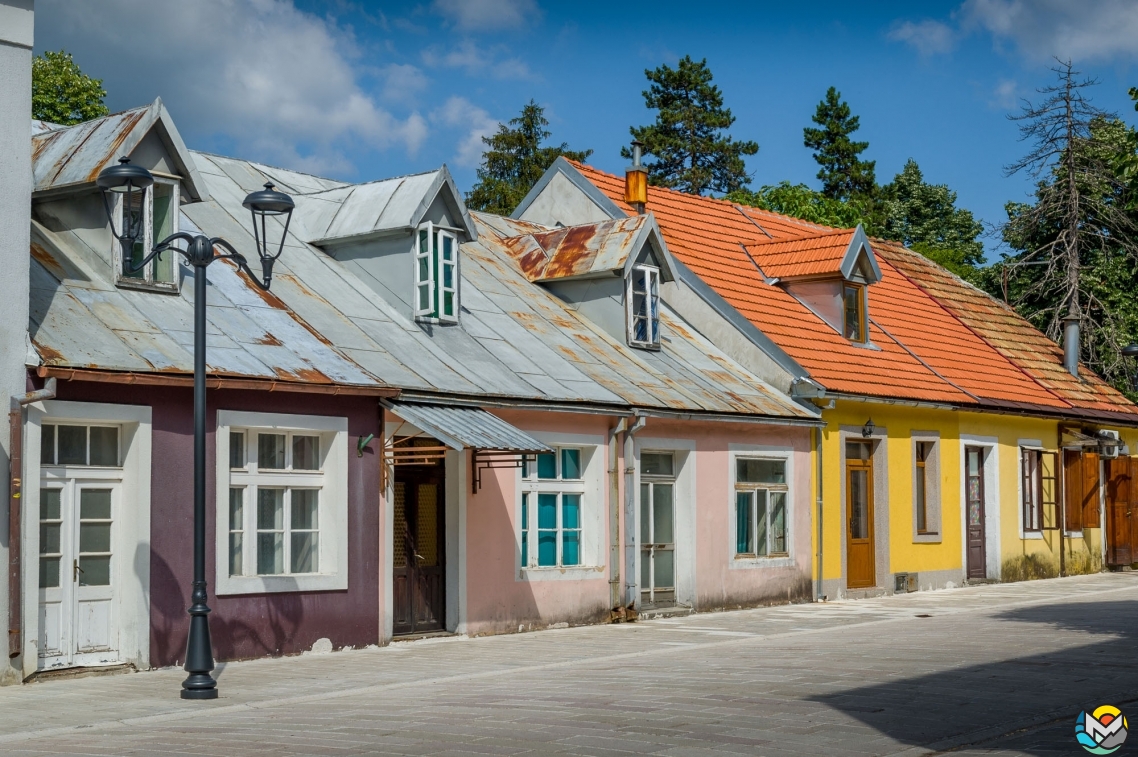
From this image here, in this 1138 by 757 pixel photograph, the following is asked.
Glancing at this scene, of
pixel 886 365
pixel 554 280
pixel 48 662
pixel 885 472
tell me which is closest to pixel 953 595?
pixel 885 472

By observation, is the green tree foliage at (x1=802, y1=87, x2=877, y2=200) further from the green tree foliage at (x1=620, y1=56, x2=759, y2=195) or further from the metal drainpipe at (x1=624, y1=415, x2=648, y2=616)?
the metal drainpipe at (x1=624, y1=415, x2=648, y2=616)

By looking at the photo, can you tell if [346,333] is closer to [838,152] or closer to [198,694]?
[198,694]

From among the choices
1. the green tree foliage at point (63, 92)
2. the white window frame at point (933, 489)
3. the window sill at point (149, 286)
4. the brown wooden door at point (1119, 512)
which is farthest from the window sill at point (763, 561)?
the green tree foliage at point (63, 92)

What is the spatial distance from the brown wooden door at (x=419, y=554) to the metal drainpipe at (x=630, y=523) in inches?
115

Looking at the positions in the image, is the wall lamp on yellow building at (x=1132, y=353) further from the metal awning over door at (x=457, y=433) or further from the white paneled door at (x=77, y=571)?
the white paneled door at (x=77, y=571)

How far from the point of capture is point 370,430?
15648 millimetres

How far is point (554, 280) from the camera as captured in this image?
71.0ft

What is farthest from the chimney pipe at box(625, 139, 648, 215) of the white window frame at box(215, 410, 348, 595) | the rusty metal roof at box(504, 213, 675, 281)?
the white window frame at box(215, 410, 348, 595)

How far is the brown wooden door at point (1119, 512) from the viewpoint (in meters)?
A: 30.0

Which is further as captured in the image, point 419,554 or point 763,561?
point 763,561

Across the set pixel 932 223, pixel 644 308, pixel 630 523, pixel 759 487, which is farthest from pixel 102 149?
pixel 932 223

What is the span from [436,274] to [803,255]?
29.5ft

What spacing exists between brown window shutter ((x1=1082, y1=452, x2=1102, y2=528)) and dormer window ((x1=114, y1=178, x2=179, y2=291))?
19.7 meters

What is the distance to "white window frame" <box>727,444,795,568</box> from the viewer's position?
2069 cm
